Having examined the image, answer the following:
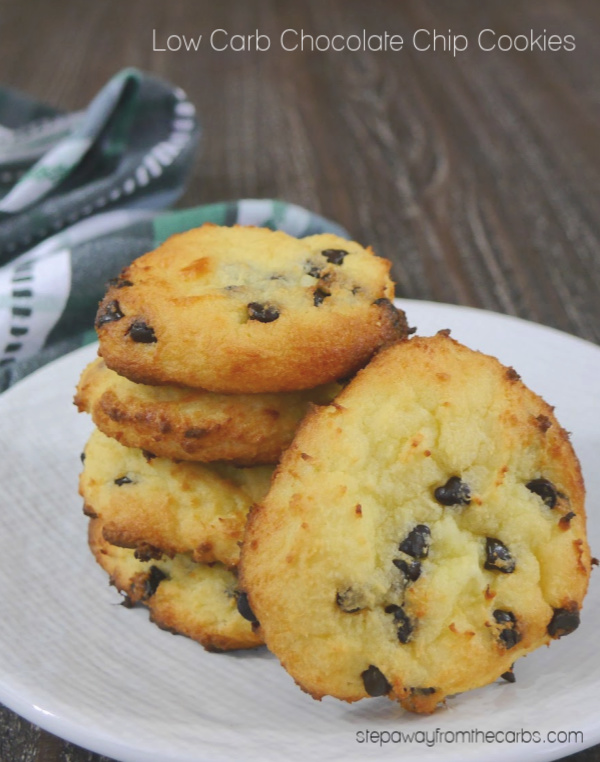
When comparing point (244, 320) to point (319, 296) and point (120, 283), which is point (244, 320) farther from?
point (120, 283)

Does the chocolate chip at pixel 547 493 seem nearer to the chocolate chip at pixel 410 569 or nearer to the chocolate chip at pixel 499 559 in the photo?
the chocolate chip at pixel 499 559

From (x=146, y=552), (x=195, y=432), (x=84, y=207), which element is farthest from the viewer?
(x=84, y=207)

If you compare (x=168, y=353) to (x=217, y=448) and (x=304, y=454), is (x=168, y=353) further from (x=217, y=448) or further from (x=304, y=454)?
(x=304, y=454)

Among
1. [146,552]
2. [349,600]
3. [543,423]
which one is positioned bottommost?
[146,552]

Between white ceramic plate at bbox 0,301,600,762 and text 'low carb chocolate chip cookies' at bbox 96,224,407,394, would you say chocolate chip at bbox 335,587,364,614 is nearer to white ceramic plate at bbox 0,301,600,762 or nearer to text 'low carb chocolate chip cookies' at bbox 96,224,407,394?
white ceramic plate at bbox 0,301,600,762

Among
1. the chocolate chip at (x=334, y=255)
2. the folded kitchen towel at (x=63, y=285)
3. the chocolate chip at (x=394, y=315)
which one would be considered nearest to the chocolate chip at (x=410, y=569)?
the chocolate chip at (x=394, y=315)

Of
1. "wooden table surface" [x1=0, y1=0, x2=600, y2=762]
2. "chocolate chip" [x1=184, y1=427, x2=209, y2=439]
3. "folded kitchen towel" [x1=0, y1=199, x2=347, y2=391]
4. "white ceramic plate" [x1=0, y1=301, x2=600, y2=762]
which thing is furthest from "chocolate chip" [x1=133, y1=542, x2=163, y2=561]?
"wooden table surface" [x1=0, y1=0, x2=600, y2=762]

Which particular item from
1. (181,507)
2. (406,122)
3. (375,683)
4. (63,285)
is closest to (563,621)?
(375,683)
